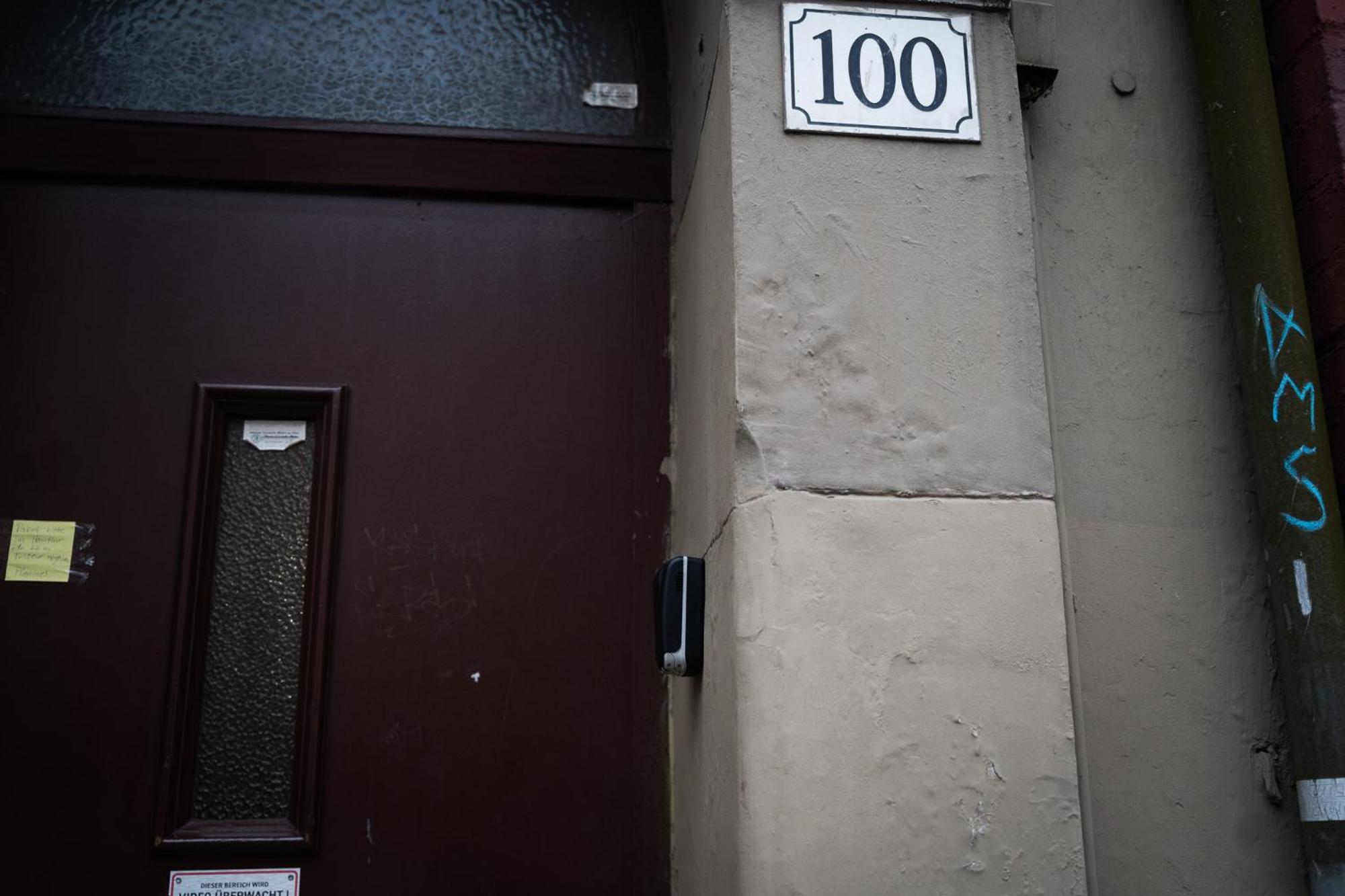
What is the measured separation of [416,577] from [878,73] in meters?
1.35

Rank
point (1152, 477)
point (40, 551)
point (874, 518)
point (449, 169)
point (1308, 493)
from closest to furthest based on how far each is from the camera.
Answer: point (874, 518) < point (1308, 493) < point (1152, 477) < point (40, 551) < point (449, 169)

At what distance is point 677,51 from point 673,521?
1.12 metres

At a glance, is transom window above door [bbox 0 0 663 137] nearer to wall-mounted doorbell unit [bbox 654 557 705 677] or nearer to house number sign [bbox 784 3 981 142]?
house number sign [bbox 784 3 981 142]

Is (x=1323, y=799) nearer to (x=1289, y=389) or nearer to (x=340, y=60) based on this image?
(x=1289, y=389)

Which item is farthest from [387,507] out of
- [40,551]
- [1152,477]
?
[1152,477]

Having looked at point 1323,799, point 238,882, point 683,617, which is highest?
point 683,617

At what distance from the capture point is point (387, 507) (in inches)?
101

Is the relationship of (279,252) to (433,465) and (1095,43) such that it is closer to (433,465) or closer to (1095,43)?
(433,465)

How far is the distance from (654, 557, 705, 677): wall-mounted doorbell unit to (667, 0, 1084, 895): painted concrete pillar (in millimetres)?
54

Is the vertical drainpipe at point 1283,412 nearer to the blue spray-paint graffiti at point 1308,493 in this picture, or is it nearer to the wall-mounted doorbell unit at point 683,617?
the blue spray-paint graffiti at point 1308,493

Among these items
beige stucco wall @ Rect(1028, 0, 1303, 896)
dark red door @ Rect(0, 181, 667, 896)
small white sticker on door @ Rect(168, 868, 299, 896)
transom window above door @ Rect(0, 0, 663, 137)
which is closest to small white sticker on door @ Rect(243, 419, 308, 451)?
dark red door @ Rect(0, 181, 667, 896)

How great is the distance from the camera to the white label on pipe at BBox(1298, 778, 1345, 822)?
2.07m

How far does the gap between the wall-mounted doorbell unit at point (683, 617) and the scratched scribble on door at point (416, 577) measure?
1.65ft

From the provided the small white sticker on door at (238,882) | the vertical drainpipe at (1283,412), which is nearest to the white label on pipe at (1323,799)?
the vertical drainpipe at (1283,412)
